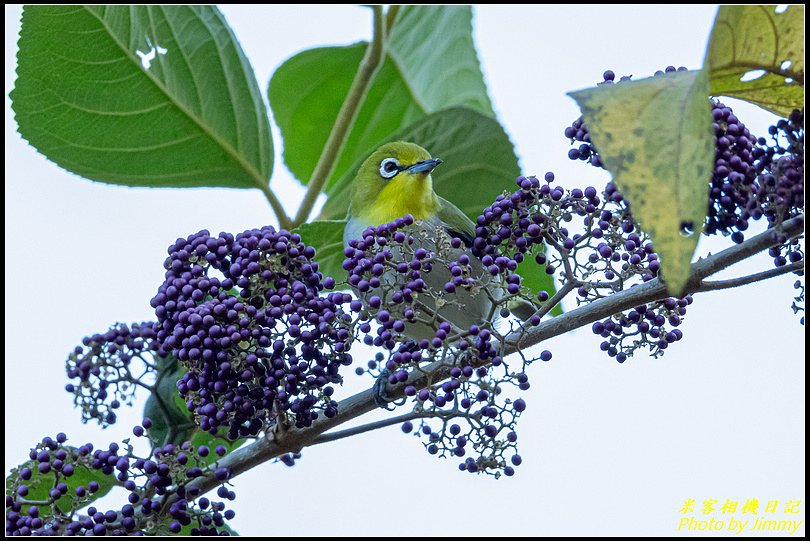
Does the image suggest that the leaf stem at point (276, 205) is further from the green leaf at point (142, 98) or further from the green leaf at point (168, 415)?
the green leaf at point (168, 415)

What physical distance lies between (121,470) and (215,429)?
1.00ft

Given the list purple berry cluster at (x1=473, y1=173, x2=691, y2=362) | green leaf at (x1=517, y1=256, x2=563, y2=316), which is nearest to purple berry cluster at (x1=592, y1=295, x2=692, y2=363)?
purple berry cluster at (x1=473, y1=173, x2=691, y2=362)

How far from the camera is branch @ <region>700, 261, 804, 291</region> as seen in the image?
220 centimetres

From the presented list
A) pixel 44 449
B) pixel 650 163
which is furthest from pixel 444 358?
A: pixel 44 449

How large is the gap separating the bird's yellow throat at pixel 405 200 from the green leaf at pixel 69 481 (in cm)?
166

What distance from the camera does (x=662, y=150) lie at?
1.72 metres

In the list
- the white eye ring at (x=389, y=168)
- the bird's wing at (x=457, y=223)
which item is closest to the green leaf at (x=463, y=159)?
the bird's wing at (x=457, y=223)

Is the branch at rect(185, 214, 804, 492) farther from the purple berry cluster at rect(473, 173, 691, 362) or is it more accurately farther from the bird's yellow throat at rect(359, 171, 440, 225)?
the bird's yellow throat at rect(359, 171, 440, 225)

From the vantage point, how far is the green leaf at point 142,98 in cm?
355

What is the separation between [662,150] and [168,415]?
2020 mm

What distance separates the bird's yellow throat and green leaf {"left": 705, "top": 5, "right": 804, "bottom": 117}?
1.95 meters

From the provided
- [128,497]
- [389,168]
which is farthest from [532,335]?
[389,168]

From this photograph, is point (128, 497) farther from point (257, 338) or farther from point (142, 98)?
point (142, 98)

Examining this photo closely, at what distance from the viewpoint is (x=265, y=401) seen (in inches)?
99.0
